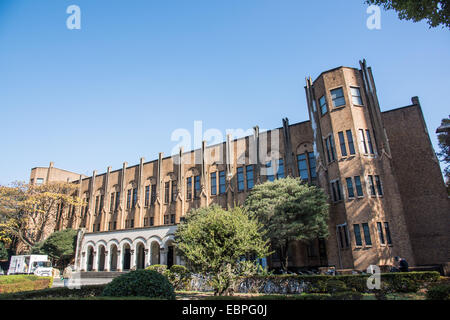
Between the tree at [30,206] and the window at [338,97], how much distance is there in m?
38.6

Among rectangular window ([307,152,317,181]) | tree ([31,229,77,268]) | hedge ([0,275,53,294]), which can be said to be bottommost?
hedge ([0,275,53,294])

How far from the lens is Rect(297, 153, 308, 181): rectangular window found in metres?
29.0

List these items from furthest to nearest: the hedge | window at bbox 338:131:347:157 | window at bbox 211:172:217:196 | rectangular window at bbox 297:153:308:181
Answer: window at bbox 211:172:217:196
rectangular window at bbox 297:153:308:181
window at bbox 338:131:347:157
the hedge

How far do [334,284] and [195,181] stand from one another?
2402 cm

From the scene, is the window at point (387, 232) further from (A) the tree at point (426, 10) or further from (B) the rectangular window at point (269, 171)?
(A) the tree at point (426, 10)

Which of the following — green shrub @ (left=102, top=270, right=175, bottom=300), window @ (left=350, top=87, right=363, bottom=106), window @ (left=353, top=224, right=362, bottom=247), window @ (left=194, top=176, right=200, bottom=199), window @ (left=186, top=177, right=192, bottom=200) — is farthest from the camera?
window @ (left=186, top=177, right=192, bottom=200)

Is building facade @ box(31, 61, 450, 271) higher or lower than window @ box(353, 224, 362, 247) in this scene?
higher

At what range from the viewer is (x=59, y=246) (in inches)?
1576

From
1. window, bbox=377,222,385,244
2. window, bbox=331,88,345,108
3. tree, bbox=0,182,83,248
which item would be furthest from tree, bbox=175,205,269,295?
tree, bbox=0,182,83,248

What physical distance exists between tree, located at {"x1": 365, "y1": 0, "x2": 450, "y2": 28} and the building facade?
12.9 metres

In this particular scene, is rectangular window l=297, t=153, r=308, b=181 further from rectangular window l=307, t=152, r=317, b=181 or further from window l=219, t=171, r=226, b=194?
window l=219, t=171, r=226, b=194

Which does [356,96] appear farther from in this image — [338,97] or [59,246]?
[59,246]
